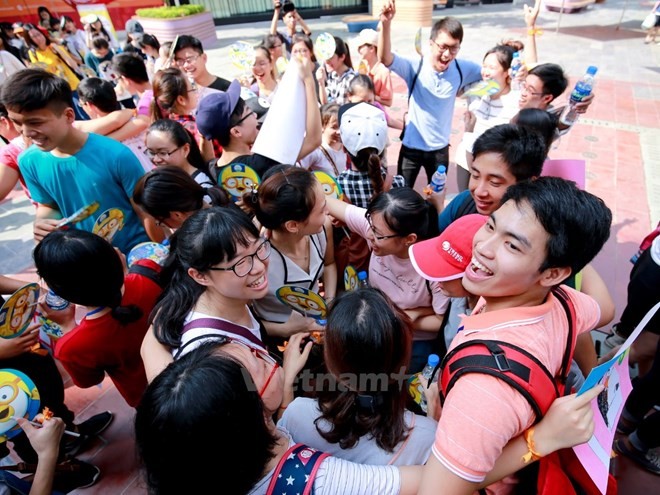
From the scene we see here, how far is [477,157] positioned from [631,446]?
6.10 ft

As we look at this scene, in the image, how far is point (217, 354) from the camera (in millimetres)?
1038

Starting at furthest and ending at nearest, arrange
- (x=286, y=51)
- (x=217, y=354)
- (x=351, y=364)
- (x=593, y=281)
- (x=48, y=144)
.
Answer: (x=286, y=51) < (x=48, y=144) < (x=593, y=281) < (x=351, y=364) < (x=217, y=354)

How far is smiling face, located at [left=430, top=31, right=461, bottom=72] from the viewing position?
3031 millimetres

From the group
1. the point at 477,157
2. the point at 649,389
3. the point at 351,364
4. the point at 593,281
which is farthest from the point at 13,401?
the point at 649,389

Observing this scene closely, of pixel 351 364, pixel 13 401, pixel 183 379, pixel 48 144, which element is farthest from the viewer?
pixel 48 144

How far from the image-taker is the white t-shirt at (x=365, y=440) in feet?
3.75

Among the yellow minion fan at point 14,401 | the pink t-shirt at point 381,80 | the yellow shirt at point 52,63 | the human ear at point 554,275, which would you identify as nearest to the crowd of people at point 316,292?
the human ear at point 554,275

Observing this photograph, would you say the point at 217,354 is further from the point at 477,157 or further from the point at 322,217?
the point at 477,157

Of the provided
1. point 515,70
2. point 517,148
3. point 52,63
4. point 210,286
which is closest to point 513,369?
point 210,286

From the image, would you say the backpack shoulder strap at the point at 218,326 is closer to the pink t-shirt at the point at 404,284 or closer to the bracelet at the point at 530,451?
the pink t-shirt at the point at 404,284

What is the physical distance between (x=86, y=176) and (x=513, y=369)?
2.42 meters

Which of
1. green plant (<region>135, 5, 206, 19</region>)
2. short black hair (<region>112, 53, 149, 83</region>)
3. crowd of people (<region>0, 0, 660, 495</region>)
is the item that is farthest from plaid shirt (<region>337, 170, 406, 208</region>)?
green plant (<region>135, 5, 206, 19</region>)

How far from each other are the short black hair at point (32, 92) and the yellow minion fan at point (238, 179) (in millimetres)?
954

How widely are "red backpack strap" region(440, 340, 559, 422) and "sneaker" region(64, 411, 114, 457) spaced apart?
2479mm
